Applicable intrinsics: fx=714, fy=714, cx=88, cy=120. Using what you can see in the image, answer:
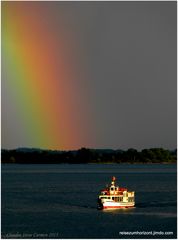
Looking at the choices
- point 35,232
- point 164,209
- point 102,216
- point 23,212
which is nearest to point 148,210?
point 164,209

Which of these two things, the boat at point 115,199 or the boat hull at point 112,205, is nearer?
the boat hull at point 112,205

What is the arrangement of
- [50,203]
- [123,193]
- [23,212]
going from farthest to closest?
[50,203]
[123,193]
[23,212]

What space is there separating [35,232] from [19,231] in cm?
133

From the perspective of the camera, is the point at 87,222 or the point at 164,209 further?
the point at 164,209

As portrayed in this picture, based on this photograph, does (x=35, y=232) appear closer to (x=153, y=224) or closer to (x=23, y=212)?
(x=153, y=224)

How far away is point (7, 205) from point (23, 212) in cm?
1078

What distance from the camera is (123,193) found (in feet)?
266

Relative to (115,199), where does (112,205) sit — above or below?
below

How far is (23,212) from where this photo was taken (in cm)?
7556

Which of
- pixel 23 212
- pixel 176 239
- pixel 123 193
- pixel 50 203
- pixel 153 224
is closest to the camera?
pixel 176 239

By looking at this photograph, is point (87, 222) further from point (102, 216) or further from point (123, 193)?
point (123, 193)

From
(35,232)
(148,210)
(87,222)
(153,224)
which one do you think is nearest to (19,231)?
(35,232)

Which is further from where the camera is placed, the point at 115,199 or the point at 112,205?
the point at 115,199

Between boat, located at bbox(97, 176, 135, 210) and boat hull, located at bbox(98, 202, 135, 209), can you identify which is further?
boat, located at bbox(97, 176, 135, 210)
